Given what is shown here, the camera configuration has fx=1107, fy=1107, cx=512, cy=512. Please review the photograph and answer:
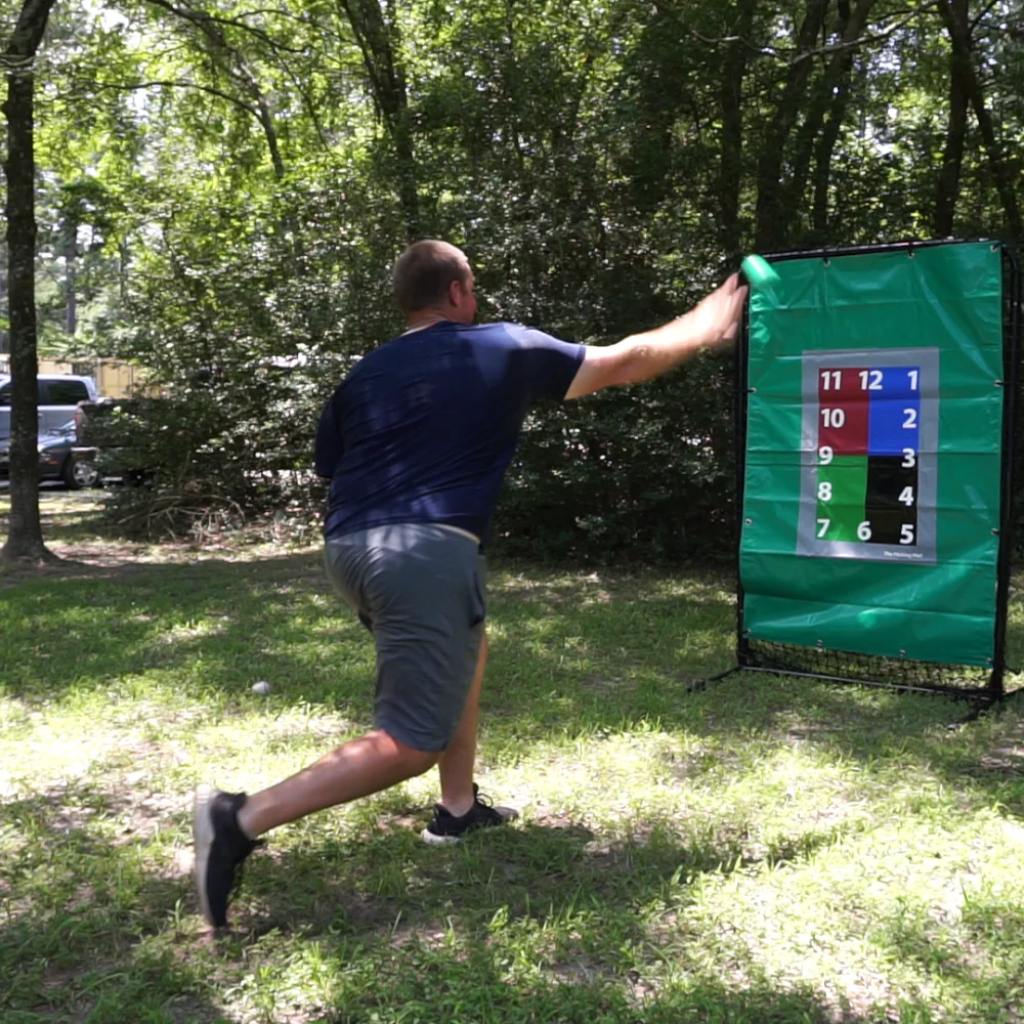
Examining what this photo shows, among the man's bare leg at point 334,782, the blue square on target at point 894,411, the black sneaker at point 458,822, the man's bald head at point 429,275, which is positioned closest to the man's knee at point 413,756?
the man's bare leg at point 334,782

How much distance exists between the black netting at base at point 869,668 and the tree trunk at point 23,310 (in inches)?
263

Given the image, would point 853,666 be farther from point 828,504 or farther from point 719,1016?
point 719,1016

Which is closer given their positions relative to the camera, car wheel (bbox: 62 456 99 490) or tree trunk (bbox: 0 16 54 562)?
tree trunk (bbox: 0 16 54 562)

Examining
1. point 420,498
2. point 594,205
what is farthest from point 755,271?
point 594,205

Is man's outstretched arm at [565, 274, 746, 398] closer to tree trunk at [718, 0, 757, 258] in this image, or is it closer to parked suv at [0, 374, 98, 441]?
tree trunk at [718, 0, 757, 258]

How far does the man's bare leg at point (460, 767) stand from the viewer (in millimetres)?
3715

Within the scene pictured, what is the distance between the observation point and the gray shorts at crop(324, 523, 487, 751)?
3125mm

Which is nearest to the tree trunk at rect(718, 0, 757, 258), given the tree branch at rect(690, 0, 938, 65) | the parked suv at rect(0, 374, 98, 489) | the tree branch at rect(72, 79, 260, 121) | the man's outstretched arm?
the tree branch at rect(690, 0, 938, 65)

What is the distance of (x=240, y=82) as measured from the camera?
670 inches

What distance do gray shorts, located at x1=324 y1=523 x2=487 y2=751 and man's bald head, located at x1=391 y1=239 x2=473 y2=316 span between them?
2.48 feet

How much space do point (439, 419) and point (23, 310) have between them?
303 inches

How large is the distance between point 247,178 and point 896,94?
40.9 feet

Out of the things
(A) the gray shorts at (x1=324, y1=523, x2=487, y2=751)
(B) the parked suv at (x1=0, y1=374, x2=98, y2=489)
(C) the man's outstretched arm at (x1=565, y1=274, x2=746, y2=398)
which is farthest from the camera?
(B) the parked suv at (x1=0, y1=374, x2=98, y2=489)

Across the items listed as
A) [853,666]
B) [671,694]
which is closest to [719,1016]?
[671,694]
